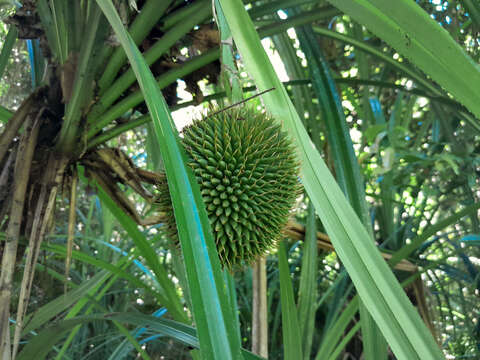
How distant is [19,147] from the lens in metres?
0.78

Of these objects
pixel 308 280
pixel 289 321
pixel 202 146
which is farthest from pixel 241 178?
pixel 308 280

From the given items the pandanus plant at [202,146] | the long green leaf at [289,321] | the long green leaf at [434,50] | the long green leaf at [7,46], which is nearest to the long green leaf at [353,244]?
the pandanus plant at [202,146]

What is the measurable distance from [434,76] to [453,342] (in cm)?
147

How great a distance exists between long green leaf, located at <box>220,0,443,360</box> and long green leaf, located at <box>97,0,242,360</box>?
90mm

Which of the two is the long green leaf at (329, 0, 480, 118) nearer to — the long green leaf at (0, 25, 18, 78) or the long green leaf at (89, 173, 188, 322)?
the long green leaf at (89, 173, 188, 322)

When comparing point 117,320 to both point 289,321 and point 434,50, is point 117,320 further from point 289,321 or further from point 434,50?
point 434,50

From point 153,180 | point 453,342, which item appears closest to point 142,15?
point 153,180

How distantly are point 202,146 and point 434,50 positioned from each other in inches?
15.8

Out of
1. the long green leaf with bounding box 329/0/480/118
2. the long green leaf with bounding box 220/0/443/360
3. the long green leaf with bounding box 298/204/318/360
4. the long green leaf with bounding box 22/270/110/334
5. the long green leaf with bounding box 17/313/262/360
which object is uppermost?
the long green leaf with bounding box 329/0/480/118

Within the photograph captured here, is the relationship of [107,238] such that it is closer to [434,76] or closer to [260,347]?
[260,347]

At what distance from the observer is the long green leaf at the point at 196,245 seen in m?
0.28

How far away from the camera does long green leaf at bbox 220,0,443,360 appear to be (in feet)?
1.00

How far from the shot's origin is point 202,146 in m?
0.65

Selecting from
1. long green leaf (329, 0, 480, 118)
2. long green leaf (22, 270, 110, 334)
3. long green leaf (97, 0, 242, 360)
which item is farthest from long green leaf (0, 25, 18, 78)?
long green leaf (329, 0, 480, 118)
